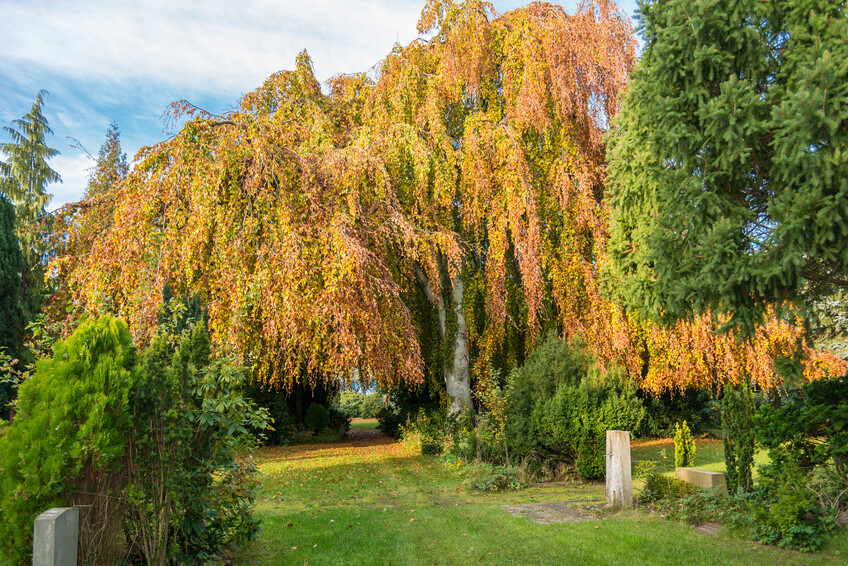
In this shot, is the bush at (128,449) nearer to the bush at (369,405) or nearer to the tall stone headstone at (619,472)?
the tall stone headstone at (619,472)

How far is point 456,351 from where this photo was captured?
11.8 m

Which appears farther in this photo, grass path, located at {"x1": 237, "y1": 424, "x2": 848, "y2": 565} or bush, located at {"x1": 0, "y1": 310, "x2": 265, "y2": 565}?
grass path, located at {"x1": 237, "y1": 424, "x2": 848, "y2": 565}

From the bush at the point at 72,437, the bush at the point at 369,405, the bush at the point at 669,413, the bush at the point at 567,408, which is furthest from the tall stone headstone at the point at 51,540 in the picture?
the bush at the point at 369,405

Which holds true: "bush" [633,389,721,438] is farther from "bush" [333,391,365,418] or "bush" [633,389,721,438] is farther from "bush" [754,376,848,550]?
"bush" [333,391,365,418]

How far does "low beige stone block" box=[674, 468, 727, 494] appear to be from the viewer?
6.42 meters

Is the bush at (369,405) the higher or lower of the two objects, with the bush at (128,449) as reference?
lower

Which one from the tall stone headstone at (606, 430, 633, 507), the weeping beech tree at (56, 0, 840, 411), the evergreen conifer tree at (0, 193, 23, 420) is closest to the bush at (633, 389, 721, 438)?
the weeping beech tree at (56, 0, 840, 411)

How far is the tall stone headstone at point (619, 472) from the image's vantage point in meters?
6.57

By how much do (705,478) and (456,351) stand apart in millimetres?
5892

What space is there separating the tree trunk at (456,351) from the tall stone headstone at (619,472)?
16.9 ft

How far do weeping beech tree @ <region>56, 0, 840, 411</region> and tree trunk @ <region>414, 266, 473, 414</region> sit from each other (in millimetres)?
38

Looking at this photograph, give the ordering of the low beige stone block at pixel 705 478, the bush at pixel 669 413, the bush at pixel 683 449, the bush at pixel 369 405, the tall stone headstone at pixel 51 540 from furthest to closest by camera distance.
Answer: the bush at pixel 369 405 < the bush at pixel 669 413 < the bush at pixel 683 449 < the low beige stone block at pixel 705 478 < the tall stone headstone at pixel 51 540

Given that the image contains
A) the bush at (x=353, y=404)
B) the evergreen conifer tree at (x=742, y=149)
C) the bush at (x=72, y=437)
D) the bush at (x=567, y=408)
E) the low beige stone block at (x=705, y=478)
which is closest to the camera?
the bush at (x=72, y=437)

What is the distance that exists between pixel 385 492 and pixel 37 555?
5.62m
